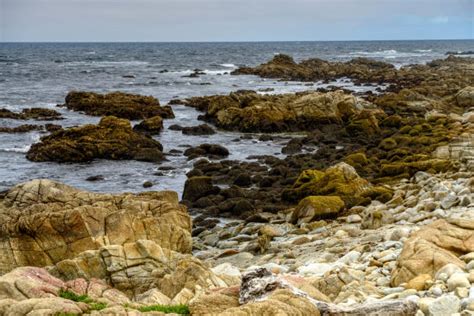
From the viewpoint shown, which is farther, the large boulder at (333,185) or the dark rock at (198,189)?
the dark rock at (198,189)

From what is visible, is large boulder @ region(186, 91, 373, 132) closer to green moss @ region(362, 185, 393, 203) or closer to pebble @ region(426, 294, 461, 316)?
green moss @ region(362, 185, 393, 203)

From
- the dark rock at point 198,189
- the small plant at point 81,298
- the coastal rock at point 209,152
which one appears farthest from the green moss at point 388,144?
the small plant at point 81,298

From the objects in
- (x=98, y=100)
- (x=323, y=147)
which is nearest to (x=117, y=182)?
(x=323, y=147)

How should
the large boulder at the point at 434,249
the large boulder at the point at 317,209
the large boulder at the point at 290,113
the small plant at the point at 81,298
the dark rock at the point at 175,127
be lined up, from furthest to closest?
1. the dark rock at the point at 175,127
2. the large boulder at the point at 290,113
3. the large boulder at the point at 317,209
4. the large boulder at the point at 434,249
5. the small plant at the point at 81,298

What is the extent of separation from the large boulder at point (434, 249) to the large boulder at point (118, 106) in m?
38.7

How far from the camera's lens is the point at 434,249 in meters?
10.6

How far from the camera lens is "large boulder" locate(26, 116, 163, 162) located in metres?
33.6

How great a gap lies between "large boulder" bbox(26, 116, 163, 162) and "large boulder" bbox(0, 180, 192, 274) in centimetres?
1617

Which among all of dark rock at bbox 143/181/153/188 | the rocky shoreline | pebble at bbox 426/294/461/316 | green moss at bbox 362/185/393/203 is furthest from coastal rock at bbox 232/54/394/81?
pebble at bbox 426/294/461/316

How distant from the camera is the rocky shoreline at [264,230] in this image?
8977 millimetres

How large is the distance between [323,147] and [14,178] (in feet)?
57.7

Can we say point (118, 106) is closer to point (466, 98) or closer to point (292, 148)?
point (292, 148)

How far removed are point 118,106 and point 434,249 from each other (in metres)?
42.1

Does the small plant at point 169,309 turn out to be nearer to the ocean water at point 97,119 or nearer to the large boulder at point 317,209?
the large boulder at point 317,209
